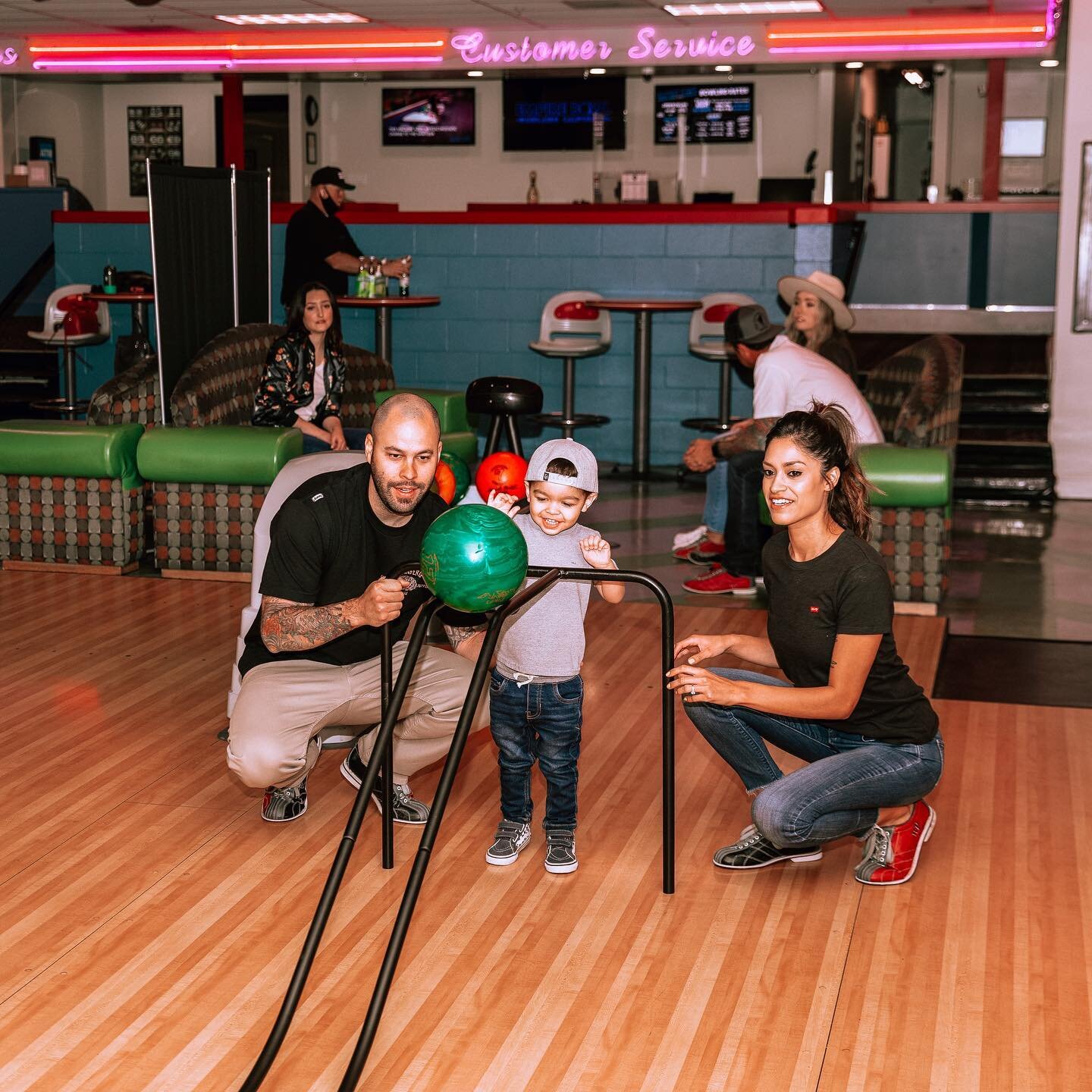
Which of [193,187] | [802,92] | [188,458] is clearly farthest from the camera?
[802,92]

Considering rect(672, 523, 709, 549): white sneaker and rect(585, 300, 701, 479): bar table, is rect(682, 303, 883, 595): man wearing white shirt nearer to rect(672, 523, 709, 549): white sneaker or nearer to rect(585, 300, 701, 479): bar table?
rect(672, 523, 709, 549): white sneaker

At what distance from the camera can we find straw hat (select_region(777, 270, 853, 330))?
6410mm

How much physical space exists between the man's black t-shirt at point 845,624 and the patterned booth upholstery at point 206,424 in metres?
3.27

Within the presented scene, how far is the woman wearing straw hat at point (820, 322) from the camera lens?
6.39 metres

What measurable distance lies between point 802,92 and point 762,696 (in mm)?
12354

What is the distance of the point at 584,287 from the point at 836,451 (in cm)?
665

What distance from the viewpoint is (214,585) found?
6227mm

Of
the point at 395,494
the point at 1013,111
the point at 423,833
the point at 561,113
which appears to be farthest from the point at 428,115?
the point at 423,833

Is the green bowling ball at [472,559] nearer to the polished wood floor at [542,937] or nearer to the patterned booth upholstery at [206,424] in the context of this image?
the polished wood floor at [542,937]

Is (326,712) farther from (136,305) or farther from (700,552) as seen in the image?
(136,305)

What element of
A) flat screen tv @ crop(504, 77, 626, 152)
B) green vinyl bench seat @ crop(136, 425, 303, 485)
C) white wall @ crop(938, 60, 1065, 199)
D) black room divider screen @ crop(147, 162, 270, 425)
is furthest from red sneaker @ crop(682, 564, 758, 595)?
white wall @ crop(938, 60, 1065, 199)

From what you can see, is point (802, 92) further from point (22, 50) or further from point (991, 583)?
point (991, 583)

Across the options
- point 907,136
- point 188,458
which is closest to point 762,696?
point 188,458

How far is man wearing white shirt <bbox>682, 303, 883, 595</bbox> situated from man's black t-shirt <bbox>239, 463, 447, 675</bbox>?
8.51 feet
